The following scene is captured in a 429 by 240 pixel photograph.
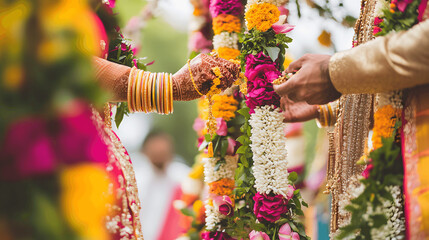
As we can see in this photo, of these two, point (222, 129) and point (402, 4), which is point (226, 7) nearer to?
point (222, 129)

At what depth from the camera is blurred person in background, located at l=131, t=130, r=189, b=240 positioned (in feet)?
17.6

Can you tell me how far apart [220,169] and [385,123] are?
4.28 ft

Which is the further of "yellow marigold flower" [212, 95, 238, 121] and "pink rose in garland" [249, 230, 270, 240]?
"yellow marigold flower" [212, 95, 238, 121]

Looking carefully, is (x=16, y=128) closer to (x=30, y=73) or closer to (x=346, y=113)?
(x=30, y=73)

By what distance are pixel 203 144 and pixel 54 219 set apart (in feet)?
6.69

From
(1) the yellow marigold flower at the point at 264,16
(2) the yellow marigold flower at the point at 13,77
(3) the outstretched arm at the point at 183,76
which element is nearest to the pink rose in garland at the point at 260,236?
(3) the outstretched arm at the point at 183,76

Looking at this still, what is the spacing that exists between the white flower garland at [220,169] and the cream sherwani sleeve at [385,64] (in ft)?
4.27

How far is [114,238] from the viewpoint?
4.31 ft

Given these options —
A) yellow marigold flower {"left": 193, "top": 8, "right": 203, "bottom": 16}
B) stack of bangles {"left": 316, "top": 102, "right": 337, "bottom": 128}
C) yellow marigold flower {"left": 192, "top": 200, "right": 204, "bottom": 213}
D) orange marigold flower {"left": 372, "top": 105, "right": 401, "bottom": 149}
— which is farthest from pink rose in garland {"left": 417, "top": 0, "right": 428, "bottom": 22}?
yellow marigold flower {"left": 192, "top": 200, "right": 204, "bottom": 213}

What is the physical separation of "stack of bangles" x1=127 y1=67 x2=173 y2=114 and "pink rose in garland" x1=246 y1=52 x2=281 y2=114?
19.8 inches

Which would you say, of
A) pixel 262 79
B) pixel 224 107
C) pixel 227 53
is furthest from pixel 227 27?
pixel 262 79

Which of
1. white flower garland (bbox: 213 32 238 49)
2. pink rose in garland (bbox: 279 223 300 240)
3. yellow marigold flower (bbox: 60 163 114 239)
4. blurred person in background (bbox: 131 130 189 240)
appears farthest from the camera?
blurred person in background (bbox: 131 130 189 240)

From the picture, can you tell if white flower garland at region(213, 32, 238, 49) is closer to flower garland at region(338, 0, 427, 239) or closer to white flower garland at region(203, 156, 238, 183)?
white flower garland at region(203, 156, 238, 183)

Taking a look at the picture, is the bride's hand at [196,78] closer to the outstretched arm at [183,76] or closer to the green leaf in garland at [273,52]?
the outstretched arm at [183,76]
